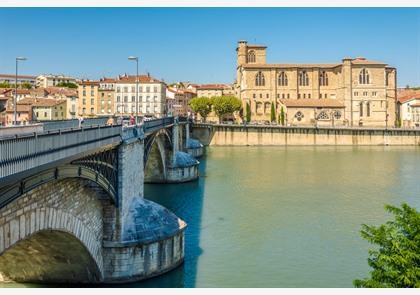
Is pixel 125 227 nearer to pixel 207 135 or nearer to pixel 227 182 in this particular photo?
pixel 227 182

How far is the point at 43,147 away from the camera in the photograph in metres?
11.1

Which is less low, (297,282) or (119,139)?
(119,139)

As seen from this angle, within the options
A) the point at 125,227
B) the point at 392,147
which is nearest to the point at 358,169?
the point at 392,147

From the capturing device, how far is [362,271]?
20594mm

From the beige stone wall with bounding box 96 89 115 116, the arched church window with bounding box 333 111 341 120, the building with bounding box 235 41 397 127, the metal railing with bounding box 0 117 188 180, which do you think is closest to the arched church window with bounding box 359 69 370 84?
the building with bounding box 235 41 397 127

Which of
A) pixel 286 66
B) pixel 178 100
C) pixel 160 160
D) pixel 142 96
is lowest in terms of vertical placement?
pixel 160 160

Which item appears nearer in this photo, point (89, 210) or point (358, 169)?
point (89, 210)

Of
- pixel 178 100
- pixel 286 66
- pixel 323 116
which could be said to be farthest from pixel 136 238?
pixel 178 100

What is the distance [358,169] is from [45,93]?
7725 centimetres

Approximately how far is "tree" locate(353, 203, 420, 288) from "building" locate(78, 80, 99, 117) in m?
80.2

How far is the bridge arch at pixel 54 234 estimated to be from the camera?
36.2 feet

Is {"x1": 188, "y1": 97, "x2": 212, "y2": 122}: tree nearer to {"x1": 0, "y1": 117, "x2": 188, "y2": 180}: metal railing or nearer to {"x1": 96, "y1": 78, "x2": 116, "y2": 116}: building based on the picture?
{"x1": 96, "y1": 78, "x2": 116, "y2": 116}: building

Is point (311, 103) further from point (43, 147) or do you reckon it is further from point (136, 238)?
point (43, 147)

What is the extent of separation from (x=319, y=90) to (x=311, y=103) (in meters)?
8.78
